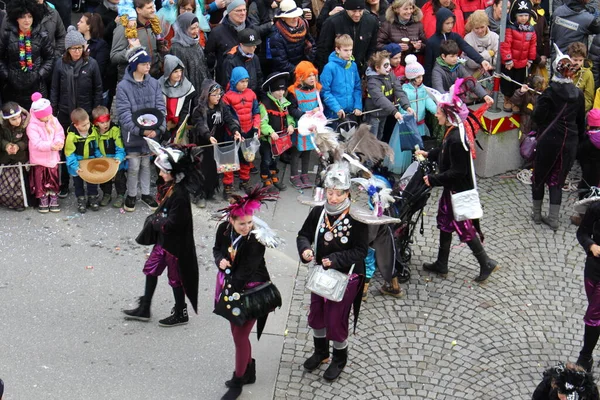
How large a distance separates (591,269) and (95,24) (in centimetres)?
619

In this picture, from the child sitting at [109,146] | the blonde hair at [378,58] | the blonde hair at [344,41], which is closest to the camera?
the child sitting at [109,146]

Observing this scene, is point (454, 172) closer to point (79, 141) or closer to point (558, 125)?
point (558, 125)

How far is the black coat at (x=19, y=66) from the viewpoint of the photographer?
10188mm

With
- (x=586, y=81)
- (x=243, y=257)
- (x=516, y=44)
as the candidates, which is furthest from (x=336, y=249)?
(x=516, y=44)

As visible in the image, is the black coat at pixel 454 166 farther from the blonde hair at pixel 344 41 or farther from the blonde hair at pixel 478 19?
the blonde hair at pixel 478 19

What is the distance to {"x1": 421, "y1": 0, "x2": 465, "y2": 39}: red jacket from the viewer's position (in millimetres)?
12039

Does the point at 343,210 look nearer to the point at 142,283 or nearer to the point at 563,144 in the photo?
the point at 142,283

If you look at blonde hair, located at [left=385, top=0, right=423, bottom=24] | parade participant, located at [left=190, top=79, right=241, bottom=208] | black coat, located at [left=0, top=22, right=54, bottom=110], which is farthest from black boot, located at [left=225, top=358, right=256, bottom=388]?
blonde hair, located at [left=385, top=0, right=423, bottom=24]

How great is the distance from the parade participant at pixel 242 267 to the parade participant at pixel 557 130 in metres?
4.07

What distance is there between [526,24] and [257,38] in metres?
3.51

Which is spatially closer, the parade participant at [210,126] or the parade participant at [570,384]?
the parade participant at [570,384]

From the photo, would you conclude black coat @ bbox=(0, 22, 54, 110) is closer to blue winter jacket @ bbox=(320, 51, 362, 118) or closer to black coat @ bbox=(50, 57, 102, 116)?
black coat @ bbox=(50, 57, 102, 116)

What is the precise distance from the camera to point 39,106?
968 centimetres

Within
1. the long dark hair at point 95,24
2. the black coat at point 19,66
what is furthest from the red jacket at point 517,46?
the black coat at point 19,66
